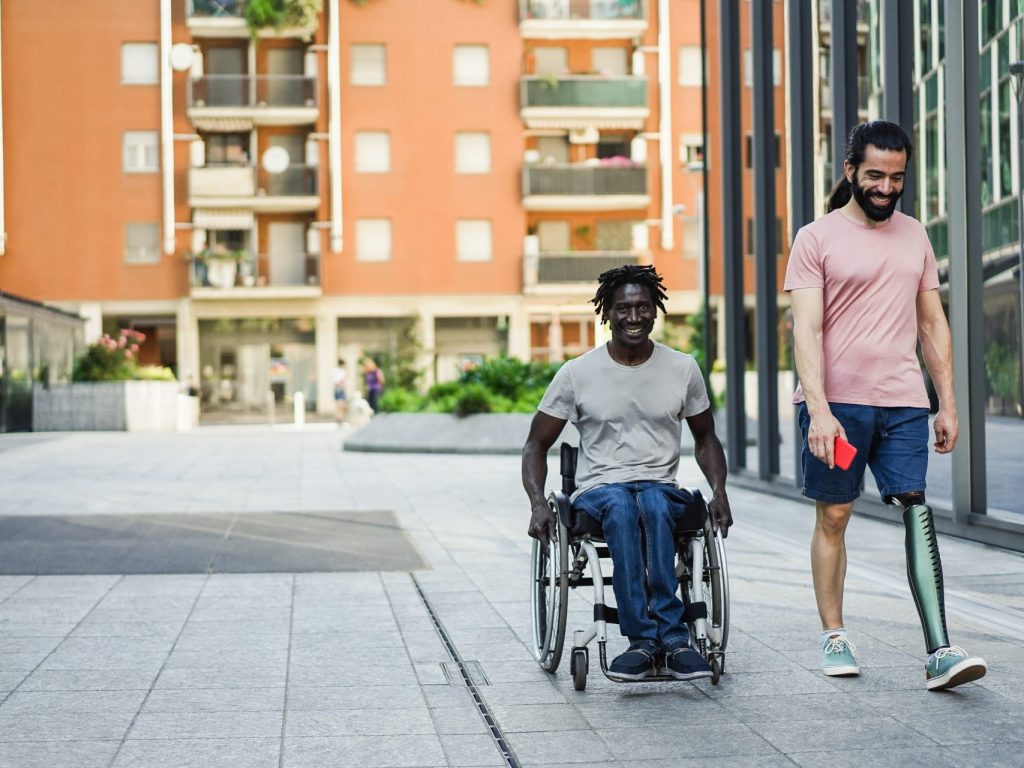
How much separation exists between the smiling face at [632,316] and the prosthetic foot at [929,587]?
1.05 metres

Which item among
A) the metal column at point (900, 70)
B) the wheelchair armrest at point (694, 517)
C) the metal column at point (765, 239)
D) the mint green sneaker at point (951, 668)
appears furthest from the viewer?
the metal column at point (765, 239)

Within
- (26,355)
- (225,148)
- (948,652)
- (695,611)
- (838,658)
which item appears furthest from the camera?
(225,148)

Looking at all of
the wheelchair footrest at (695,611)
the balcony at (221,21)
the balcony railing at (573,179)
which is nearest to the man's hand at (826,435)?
the wheelchair footrest at (695,611)

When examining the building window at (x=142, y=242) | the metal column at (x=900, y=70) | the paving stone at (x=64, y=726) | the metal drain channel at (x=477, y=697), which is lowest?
the metal drain channel at (x=477, y=697)

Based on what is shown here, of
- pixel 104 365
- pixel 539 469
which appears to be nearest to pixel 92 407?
pixel 104 365

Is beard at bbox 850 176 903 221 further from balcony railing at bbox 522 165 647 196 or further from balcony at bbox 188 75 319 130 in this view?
balcony at bbox 188 75 319 130

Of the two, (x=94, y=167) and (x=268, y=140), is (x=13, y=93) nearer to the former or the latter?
(x=94, y=167)

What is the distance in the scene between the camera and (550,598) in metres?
5.41

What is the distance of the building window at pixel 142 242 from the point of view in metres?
44.0

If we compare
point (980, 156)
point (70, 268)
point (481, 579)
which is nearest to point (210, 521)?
point (481, 579)

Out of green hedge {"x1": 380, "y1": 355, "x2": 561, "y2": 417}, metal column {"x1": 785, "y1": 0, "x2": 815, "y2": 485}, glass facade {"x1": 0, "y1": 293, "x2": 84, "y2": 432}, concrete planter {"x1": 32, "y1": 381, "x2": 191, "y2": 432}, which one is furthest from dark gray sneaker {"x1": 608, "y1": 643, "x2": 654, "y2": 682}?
concrete planter {"x1": 32, "y1": 381, "x2": 191, "y2": 432}

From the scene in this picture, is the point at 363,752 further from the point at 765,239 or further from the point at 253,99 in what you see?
the point at 253,99

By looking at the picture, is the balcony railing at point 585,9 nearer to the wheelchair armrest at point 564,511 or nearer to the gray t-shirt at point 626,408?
the gray t-shirt at point 626,408

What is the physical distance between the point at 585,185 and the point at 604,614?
129 ft
